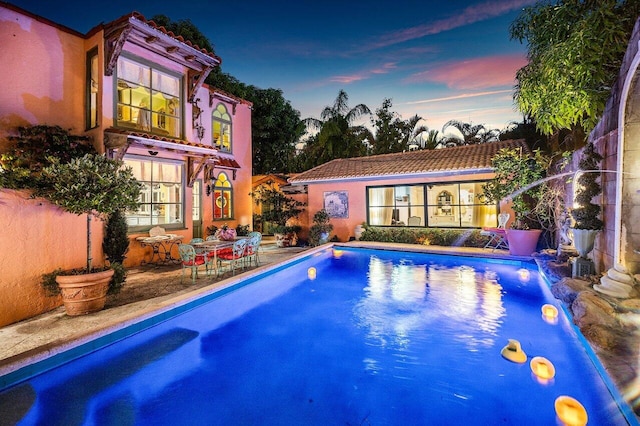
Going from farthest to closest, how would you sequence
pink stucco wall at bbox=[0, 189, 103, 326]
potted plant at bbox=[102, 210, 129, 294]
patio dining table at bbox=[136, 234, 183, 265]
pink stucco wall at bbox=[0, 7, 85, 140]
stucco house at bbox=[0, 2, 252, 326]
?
1. patio dining table at bbox=[136, 234, 183, 265]
2. potted plant at bbox=[102, 210, 129, 294]
3. pink stucco wall at bbox=[0, 7, 85, 140]
4. stucco house at bbox=[0, 2, 252, 326]
5. pink stucco wall at bbox=[0, 189, 103, 326]

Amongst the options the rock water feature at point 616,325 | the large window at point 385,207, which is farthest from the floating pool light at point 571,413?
the large window at point 385,207

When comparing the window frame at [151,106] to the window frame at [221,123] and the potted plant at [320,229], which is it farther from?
the potted plant at [320,229]

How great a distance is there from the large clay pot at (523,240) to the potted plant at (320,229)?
7.25 metres

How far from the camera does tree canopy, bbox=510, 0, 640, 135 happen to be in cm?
520

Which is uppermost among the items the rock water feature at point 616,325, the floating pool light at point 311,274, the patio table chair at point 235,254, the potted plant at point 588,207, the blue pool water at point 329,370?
the potted plant at point 588,207

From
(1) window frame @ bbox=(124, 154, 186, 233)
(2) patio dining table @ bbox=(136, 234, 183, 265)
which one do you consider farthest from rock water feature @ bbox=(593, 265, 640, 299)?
(1) window frame @ bbox=(124, 154, 186, 233)

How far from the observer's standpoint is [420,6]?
13.8 metres

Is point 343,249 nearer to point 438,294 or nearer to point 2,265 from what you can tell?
point 438,294

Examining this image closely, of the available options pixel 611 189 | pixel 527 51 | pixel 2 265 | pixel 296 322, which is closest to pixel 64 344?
pixel 2 265

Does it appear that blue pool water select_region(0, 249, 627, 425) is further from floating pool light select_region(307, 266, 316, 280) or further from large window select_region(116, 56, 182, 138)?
large window select_region(116, 56, 182, 138)

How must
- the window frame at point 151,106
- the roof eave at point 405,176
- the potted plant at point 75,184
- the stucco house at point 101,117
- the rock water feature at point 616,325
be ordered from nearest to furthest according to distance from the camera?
1. the rock water feature at point 616,325
2. the potted plant at point 75,184
3. the stucco house at point 101,117
4. the window frame at point 151,106
5. the roof eave at point 405,176

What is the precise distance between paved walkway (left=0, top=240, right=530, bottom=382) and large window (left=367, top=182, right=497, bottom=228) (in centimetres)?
815

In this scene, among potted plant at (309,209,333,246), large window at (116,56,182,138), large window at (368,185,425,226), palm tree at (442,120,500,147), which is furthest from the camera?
palm tree at (442,120,500,147)

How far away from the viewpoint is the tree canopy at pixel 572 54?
5.20 m
